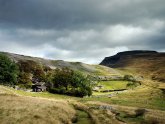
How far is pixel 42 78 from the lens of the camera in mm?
165750

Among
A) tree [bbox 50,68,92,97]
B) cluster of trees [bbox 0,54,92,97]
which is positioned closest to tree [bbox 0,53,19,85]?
cluster of trees [bbox 0,54,92,97]

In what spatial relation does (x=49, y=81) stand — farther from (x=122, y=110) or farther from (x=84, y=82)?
(x=122, y=110)

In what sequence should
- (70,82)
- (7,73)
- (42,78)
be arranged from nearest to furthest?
(7,73)
(70,82)
(42,78)

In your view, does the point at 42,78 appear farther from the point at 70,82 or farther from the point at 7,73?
the point at 7,73

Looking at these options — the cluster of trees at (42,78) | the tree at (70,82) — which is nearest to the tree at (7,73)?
the cluster of trees at (42,78)

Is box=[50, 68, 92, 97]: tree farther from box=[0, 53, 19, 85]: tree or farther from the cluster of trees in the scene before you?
box=[0, 53, 19, 85]: tree

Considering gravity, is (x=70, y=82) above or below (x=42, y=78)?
below

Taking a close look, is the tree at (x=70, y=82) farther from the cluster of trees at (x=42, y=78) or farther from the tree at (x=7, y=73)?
the tree at (x=7, y=73)

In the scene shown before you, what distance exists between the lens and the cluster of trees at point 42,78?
136 metres

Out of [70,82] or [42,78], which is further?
[42,78]

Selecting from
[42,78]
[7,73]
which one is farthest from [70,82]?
[7,73]

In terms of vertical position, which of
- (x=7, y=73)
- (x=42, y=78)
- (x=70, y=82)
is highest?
(x=7, y=73)

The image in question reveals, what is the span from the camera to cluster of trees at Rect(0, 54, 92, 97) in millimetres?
135625

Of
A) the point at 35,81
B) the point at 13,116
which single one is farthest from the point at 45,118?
the point at 35,81
